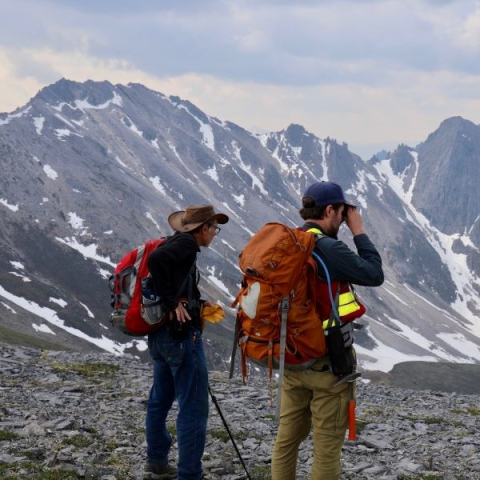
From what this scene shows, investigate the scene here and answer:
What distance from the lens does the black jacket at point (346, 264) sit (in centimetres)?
658

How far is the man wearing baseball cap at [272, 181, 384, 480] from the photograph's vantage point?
6652 mm

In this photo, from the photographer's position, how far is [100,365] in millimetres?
24328

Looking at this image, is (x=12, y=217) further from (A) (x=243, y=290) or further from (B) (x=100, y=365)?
(A) (x=243, y=290)

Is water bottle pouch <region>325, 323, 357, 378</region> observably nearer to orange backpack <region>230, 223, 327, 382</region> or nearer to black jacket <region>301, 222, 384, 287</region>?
orange backpack <region>230, 223, 327, 382</region>

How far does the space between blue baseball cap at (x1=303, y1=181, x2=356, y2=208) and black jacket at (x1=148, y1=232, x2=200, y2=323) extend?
1.90 metres

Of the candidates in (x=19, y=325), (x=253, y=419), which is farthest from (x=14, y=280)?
(x=253, y=419)

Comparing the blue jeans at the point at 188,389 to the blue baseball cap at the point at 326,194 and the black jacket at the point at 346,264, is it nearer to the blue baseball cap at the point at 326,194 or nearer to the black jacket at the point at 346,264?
the black jacket at the point at 346,264

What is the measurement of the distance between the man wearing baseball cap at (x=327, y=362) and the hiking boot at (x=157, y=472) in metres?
2.47

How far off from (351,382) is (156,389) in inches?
130

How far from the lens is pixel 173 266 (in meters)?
7.96

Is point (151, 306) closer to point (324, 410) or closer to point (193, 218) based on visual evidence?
point (193, 218)

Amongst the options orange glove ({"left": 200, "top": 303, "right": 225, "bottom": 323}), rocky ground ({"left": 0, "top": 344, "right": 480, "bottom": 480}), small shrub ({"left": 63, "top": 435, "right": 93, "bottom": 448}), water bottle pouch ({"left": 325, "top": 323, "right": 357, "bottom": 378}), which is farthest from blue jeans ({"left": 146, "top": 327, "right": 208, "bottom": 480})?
small shrub ({"left": 63, "top": 435, "right": 93, "bottom": 448})

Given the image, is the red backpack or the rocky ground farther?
the rocky ground

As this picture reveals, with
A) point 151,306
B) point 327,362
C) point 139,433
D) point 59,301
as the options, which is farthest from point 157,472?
point 59,301
